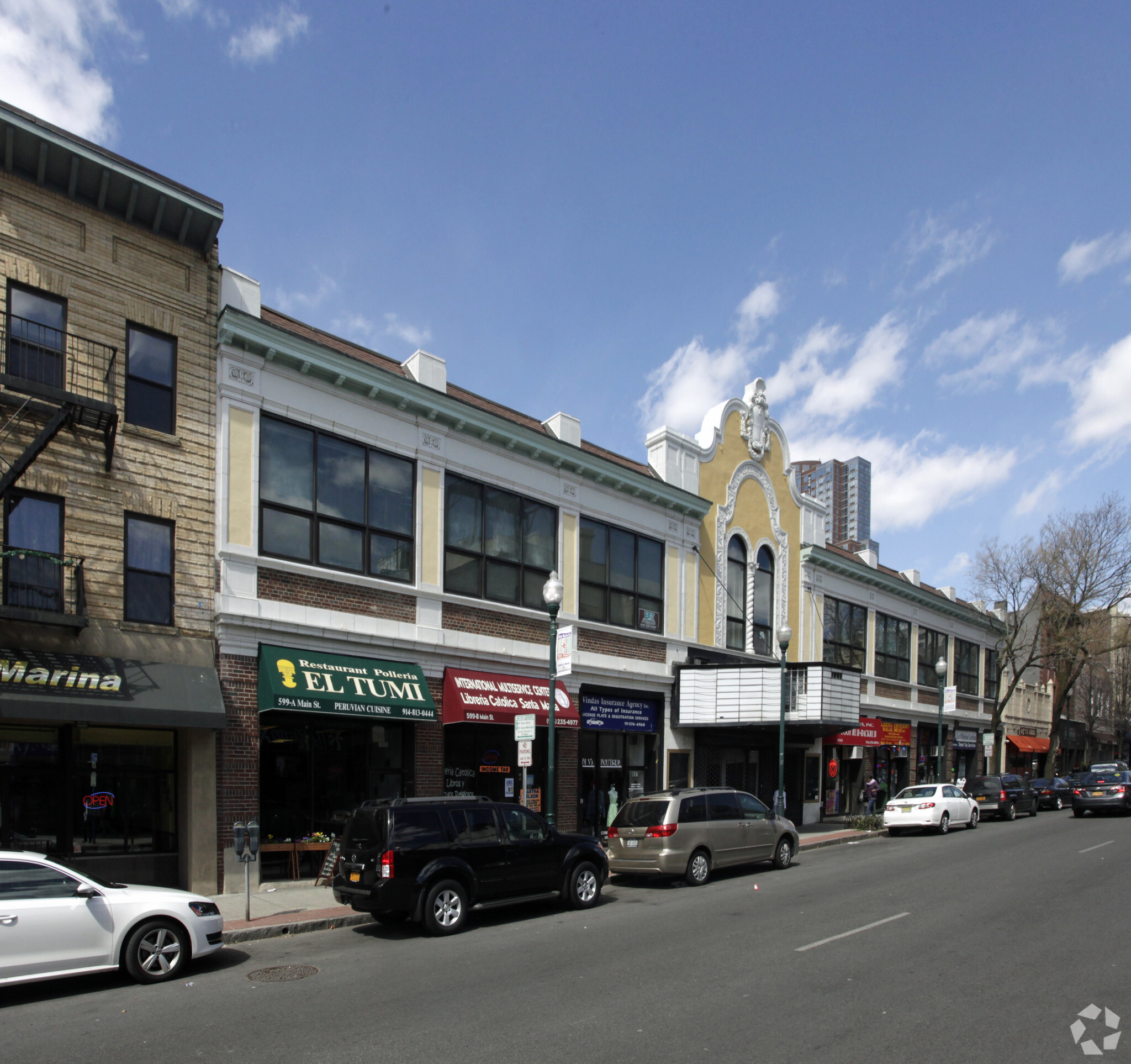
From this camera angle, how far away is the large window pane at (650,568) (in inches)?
930

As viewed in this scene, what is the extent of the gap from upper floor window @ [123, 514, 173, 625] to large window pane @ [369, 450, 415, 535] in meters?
3.90

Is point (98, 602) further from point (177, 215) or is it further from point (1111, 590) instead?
point (1111, 590)

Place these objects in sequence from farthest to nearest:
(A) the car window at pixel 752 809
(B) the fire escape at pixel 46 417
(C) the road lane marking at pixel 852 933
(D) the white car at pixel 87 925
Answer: (A) the car window at pixel 752 809
(B) the fire escape at pixel 46 417
(C) the road lane marking at pixel 852 933
(D) the white car at pixel 87 925

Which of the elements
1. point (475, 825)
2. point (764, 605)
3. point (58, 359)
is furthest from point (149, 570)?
point (764, 605)

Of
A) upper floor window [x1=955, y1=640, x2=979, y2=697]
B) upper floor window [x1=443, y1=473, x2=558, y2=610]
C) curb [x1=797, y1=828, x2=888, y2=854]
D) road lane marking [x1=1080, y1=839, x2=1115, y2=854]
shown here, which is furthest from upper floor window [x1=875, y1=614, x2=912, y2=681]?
upper floor window [x1=443, y1=473, x2=558, y2=610]

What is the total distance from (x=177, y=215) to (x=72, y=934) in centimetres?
1123

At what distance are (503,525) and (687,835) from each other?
7.74 m

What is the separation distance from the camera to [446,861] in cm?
1162

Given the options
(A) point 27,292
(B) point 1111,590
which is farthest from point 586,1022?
(B) point 1111,590

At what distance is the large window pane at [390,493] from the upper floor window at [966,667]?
31591mm

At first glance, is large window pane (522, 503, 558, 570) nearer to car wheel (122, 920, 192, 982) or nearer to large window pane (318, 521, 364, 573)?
large window pane (318, 521, 364, 573)

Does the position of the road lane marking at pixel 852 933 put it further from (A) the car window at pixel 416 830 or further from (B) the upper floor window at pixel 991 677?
(B) the upper floor window at pixel 991 677

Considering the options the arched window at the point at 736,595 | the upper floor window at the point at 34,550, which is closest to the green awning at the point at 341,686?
the upper floor window at the point at 34,550

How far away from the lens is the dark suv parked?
29750mm
